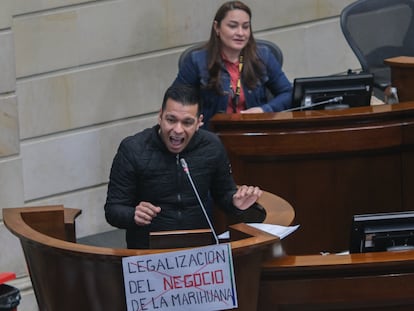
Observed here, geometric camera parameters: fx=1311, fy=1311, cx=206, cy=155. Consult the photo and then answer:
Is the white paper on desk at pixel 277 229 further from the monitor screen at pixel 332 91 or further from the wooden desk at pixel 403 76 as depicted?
the wooden desk at pixel 403 76

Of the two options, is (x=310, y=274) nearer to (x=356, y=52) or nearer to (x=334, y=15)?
(x=356, y=52)

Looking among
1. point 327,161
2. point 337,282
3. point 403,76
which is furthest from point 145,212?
point 403,76

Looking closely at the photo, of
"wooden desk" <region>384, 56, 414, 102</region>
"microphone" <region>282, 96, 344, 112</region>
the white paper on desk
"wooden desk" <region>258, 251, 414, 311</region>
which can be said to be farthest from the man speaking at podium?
"wooden desk" <region>384, 56, 414, 102</region>

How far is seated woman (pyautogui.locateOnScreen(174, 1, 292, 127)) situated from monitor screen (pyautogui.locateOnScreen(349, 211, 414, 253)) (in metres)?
2.24

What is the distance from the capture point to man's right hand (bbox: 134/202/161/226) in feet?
17.6

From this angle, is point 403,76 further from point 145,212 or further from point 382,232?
point 145,212

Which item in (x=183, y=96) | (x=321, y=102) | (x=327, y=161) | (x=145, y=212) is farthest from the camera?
(x=321, y=102)

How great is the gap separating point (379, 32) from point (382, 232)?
3.73m

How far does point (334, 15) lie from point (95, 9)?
81.4 inches

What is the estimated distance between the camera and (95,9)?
8008 mm

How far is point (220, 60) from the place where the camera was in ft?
24.4

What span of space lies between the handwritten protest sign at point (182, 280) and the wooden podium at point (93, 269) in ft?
0.12

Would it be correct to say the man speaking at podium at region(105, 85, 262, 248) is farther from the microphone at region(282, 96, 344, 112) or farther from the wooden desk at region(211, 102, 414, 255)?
the microphone at region(282, 96, 344, 112)

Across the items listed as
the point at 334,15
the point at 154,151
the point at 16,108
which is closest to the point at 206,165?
the point at 154,151
